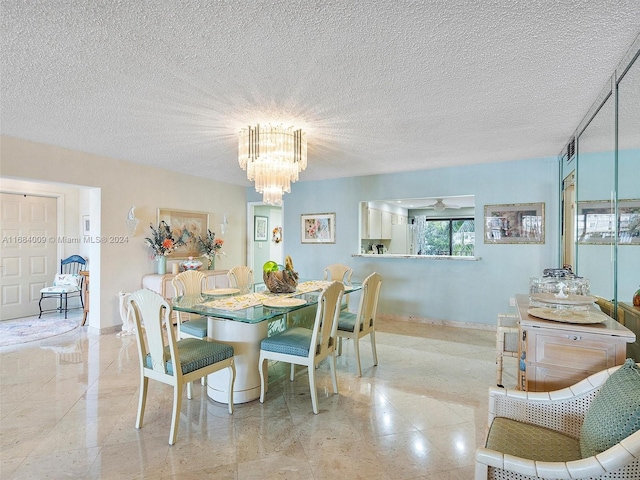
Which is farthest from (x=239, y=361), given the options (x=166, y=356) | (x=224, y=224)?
(x=224, y=224)

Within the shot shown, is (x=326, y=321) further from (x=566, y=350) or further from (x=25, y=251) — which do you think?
(x=25, y=251)

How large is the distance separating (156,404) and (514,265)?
14.7 feet

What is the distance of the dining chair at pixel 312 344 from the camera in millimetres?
2525

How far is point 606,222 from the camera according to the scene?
2.62m

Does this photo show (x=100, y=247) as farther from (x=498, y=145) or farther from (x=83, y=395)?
(x=498, y=145)

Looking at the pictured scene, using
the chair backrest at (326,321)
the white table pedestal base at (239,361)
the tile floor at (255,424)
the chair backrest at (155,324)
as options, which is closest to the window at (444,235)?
the tile floor at (255,424)

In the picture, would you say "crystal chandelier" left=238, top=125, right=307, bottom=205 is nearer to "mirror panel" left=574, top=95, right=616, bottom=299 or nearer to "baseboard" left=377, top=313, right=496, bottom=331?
"mirror panel" left=574, top=95, right=616, bottom=299

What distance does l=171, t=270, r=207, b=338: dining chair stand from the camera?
3.08m

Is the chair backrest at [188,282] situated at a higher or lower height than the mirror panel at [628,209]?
lower

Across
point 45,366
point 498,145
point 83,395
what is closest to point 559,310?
point 498,145

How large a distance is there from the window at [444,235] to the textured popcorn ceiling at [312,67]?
349cm

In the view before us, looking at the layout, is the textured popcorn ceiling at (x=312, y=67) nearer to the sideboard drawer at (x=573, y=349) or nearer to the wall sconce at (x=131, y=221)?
the wall sconce at (x=131, y=221)

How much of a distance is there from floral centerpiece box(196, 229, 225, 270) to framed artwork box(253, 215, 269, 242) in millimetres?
1421

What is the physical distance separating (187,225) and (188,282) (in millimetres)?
2283
